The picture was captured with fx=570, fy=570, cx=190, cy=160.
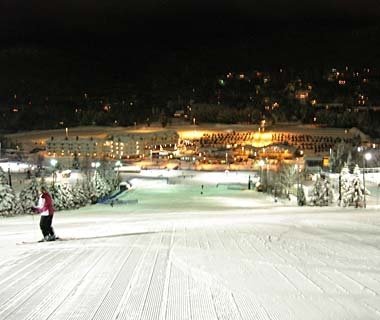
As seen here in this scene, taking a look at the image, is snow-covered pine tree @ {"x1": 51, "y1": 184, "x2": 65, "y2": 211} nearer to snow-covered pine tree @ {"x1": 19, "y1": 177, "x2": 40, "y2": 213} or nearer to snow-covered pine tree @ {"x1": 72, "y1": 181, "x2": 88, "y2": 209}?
snow-covered pine tree @ {"x1": 19, "y1": 177, "x2": 40, "y2": 213}

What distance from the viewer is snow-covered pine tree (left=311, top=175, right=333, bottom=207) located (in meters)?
39.8

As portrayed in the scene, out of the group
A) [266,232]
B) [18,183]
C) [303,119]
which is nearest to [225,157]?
[18,183]

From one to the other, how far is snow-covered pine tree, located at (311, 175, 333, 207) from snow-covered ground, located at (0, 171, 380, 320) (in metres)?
29.5

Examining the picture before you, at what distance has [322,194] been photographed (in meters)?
40.1

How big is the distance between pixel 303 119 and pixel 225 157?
80774 millimetres

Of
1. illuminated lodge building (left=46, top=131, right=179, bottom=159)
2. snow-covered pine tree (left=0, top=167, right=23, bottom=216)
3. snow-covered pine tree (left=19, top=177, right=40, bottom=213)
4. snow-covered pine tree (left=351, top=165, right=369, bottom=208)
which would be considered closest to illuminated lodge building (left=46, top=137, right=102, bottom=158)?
illuminated lodge building (left=46, top=131, right=179, bottom=159)

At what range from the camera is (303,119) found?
189 metres

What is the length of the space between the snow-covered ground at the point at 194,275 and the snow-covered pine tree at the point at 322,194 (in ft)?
96.9

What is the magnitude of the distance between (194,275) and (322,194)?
35004 mm

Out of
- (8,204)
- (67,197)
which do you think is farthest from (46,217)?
(67,197)

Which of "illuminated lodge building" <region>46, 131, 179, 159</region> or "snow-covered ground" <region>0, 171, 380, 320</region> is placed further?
"illuminated lodge building" <region>46, 131, 179, 159</region>

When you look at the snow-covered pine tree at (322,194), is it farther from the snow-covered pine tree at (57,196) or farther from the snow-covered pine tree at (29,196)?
the snow-covered pine tree at (29,196)

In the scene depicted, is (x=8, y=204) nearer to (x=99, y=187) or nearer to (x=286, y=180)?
(x=99, y=187)

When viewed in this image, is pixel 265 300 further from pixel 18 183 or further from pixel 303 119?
pixel 303 119
